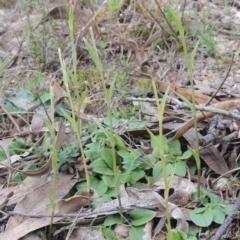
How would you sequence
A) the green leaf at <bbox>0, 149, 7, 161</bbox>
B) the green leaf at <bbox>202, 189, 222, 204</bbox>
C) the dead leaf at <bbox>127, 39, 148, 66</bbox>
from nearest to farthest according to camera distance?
the green leaf at <bbox>202, 189, 222, 204</bbox> → the green leaf at <bbox>0, 149, 7, 161</bbox> → the dead leaf at <bbox>127, 39, 148, 66</bbox>

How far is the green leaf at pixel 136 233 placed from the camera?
4.26 feet

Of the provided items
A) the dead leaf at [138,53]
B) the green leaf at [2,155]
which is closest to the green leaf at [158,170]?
the green leaf at [2,155]

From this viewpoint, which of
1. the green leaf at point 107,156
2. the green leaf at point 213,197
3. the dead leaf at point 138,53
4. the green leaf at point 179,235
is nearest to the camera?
the green leaf at point 179,235

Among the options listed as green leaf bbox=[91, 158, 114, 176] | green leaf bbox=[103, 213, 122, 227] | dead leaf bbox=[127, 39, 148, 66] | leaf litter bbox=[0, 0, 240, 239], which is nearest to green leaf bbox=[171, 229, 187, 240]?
leaf litter bbox=[0, 0, 240, 239]

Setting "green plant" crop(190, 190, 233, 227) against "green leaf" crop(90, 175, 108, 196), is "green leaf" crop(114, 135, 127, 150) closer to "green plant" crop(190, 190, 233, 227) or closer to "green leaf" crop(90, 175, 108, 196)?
"green leaf" crop(90, 175, 108, 196)

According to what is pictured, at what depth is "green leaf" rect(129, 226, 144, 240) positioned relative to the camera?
1.30 m

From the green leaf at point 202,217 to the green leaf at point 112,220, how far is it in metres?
0.19

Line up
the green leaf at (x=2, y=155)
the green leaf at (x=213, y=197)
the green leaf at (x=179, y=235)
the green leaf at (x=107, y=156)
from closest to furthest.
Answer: the green leaf at (x=179, y=235) → the green leaf at (x=213, y=197) → the green leaf at (x=107, y=156) → the green leaf at (x=2, y=155)

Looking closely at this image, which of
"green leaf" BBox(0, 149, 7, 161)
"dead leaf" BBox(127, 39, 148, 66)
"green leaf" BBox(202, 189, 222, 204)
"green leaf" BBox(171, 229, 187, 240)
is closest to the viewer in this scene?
"green leaf" BBox(171, 229, 187, 240)

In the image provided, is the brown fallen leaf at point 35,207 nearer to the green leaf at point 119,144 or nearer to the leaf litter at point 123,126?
the leaf litter at point 123,126

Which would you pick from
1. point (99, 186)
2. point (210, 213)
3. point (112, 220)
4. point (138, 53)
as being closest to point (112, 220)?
point (112, 220)

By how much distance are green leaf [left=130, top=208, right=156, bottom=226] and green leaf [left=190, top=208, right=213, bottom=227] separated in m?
0.10

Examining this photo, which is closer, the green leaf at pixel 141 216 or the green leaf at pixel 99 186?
the green leaf at pixel 141 216

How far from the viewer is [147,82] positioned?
78.1 inches
